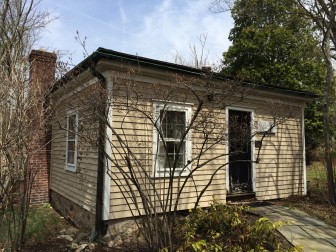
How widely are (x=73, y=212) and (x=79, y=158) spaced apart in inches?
55.3

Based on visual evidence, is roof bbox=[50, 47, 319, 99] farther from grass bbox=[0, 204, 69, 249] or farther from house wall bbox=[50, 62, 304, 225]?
grass bbox=[0, 204, 69, 249]

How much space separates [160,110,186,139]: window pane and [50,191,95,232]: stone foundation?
234 centimetres

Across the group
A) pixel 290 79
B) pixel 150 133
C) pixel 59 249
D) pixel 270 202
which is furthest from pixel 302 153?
pixel 290 79

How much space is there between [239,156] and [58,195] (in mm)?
5329

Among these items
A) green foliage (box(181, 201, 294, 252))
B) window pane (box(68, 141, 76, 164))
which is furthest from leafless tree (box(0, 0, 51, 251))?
green foliage (box(181, 201, 294, 252))

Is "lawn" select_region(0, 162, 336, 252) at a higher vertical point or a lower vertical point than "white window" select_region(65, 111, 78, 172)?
lower

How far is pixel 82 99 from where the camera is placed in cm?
505

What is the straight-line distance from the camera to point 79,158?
7410 mm

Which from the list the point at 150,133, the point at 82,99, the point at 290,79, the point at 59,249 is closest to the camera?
the point at 82,99

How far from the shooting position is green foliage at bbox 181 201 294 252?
4.74 m

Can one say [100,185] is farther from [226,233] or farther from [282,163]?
[282,163]

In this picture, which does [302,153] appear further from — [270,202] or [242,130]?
[242,130]

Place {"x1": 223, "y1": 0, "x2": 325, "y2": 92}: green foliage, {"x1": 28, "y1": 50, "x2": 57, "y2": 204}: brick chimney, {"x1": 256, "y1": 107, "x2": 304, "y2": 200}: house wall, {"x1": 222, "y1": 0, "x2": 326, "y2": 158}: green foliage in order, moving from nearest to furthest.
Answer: {"x1": 256, "y1": 107, "x2": 304, "y2": 200}: house wall
{"x1": 28, "y1": 50, "x2": 57, "y2": 204}: brick chimney
{"x1": 222, "y1": 0, "x2": 326, "y2": 158}: green foliage
{"x1": 223, "y1": 0, "x2": 325, "y2": 92}: green foliage

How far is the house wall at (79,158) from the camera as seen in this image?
5.14 meters
